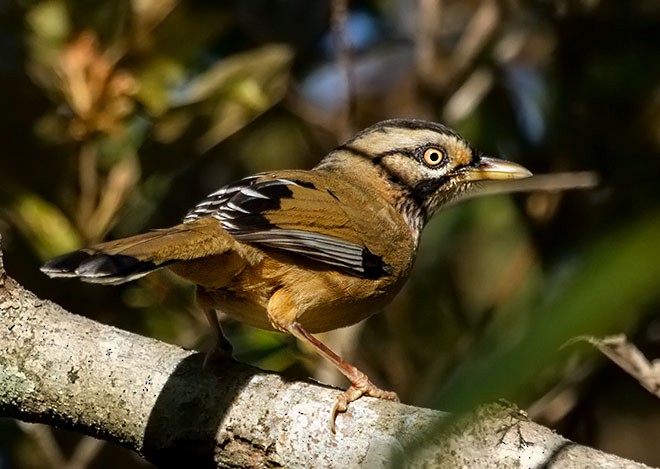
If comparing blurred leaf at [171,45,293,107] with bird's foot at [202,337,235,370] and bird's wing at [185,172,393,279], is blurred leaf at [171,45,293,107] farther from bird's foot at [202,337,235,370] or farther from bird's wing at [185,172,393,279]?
bird's foot at [202,337,235,370]

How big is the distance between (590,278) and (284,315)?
2.65m

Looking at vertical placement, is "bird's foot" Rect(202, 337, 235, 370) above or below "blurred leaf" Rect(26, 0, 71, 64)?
below

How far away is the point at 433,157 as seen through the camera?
4539 mm

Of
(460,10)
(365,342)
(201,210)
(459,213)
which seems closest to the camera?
(201,210)

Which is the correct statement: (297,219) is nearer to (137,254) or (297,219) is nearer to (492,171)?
(137,254)

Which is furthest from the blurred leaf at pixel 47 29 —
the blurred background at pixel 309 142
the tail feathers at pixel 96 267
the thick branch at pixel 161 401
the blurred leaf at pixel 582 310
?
the blurred leaf at pixel 582 310

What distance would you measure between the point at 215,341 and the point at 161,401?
0.61m

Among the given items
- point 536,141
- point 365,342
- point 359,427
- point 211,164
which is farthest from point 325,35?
point 359,427

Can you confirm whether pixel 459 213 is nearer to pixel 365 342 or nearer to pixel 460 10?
pixel 365 342

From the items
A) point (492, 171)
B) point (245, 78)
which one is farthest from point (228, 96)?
point (492, 171)

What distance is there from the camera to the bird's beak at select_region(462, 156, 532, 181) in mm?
4387

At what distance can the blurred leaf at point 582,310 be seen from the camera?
2.72 feet

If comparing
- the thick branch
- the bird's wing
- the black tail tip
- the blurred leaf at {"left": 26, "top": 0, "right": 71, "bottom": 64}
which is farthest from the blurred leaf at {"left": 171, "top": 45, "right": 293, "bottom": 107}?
the black tail tip

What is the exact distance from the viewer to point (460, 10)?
22.3ft
